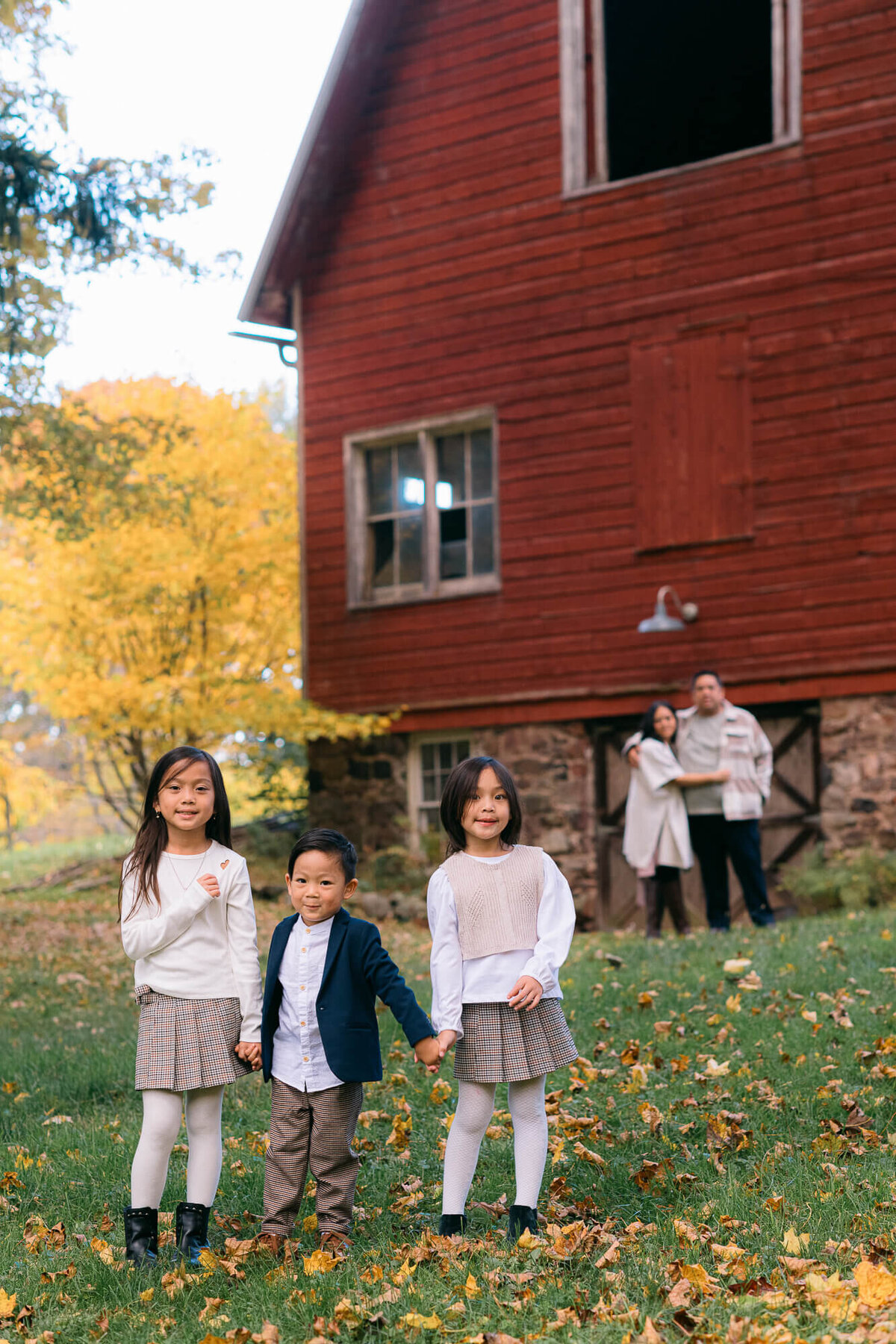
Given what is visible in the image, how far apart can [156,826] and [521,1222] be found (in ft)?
5.29

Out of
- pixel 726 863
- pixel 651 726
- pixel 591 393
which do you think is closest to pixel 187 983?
pixel 651 726

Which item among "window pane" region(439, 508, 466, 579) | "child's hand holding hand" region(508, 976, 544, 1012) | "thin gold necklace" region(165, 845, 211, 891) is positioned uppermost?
"window pane" region(439, 508, 466, 579)

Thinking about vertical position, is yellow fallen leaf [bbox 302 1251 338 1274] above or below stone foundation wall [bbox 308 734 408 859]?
below

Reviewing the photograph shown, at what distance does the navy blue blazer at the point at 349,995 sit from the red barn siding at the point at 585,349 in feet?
27.0

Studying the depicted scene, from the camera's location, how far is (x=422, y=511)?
566 inches

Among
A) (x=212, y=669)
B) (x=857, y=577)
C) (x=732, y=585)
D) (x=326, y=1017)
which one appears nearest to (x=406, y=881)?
(x=212, y=669)

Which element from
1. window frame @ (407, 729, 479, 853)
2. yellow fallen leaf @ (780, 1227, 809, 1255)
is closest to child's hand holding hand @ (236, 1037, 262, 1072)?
yellow fallen leaf @ (780, 1227, 809, 1255)

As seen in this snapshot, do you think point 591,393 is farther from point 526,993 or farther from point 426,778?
point 526,993

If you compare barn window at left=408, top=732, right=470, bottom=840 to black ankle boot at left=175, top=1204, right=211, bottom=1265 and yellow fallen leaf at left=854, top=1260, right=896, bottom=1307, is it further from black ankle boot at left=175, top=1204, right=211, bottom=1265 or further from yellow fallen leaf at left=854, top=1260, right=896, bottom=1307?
yellow fallen leaf at left=854, top=1260, right=896, bottom=1307

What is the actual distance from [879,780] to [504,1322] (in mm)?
8846

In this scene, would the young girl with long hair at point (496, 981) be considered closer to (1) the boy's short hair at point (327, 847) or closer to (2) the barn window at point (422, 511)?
(1) the boy's short hair at point (327, 847)

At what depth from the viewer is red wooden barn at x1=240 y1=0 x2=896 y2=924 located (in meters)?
11.8

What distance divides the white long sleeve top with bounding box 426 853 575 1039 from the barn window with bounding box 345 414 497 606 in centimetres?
952

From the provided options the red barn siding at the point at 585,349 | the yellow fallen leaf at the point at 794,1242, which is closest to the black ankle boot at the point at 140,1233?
the yellow fallen leaf at the point at 794,1242
